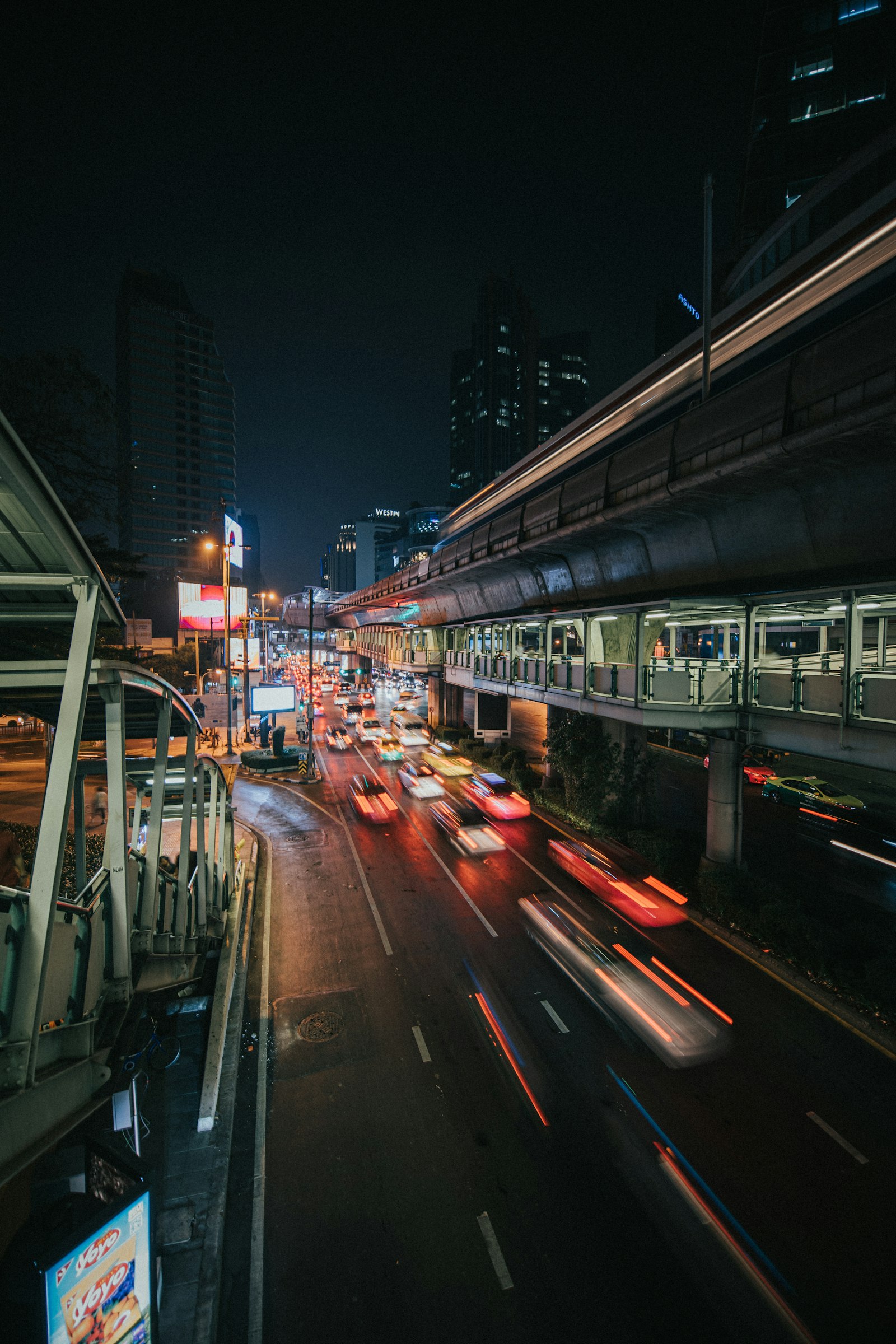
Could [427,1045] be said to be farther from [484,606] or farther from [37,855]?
[484,606]

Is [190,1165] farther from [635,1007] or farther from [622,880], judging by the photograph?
[622,880]

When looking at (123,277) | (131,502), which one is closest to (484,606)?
(131,502)

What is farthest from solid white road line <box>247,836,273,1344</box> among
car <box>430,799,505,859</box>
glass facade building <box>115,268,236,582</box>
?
glass facade building <box>115,268,236,582</box>

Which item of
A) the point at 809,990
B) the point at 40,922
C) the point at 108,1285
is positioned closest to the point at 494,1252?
the point at 108,1285

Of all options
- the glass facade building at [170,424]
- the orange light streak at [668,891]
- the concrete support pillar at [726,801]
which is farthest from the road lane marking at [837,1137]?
the glass facade building at [170,424]

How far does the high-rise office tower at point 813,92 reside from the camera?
36438 millimetres

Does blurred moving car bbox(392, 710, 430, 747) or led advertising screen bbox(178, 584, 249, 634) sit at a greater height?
led advertising screen bbox(178, 584, 249, 634)

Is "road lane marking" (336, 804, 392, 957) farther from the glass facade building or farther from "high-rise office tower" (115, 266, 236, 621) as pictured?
"high-rise office tower" (115, 266, 236, 621)

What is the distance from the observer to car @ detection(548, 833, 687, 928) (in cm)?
1297

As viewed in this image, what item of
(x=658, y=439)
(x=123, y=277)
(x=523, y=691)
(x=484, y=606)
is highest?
(x=123, y=277)

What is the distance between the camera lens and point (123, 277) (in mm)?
126438

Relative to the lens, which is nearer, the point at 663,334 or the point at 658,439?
the point at 658,439

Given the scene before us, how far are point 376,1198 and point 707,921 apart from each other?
9.51 m

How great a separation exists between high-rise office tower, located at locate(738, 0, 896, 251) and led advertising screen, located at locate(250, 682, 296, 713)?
4675 centimetres
